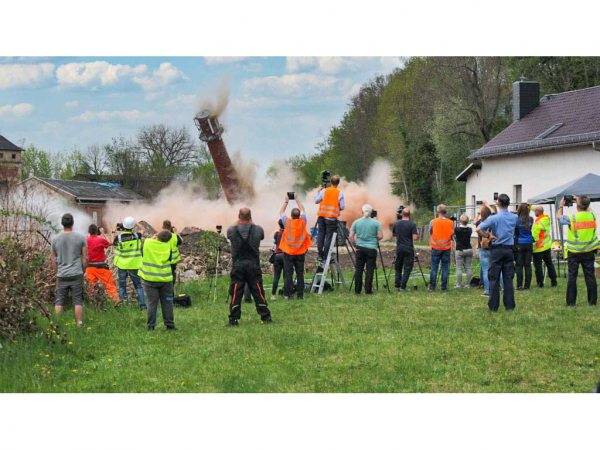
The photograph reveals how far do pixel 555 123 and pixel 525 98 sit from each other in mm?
4432

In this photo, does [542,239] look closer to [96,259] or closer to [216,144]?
[96,259]

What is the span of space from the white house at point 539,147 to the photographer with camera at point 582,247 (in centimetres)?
1537

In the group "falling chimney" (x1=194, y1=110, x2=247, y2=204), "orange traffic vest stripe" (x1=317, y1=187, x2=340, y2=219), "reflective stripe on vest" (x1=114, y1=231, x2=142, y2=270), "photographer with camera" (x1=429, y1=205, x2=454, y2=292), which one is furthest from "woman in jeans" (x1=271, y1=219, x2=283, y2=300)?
"falling chimney" (x1=194, y1=110, x2=247, y2=204)

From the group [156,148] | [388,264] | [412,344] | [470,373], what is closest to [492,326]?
[412,344]

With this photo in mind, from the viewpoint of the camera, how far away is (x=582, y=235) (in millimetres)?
12445

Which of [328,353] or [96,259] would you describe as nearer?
[328,353]

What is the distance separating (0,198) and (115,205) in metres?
34.7

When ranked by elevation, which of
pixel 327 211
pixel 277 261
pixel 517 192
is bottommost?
pixel 277 261

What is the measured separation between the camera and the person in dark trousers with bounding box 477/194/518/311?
39.2 feet

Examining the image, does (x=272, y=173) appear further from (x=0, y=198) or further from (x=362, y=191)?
(x=0, y=198)

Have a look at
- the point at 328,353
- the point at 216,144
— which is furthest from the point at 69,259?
the point at 216,144

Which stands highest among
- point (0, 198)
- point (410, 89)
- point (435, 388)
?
point (410, 89)

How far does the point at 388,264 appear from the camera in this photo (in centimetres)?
2517

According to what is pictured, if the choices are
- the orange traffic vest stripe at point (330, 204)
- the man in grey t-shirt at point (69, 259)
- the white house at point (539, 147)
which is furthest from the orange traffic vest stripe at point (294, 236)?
the white house at point (539, 147)
